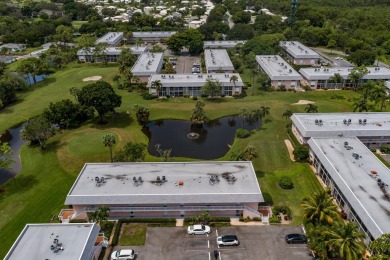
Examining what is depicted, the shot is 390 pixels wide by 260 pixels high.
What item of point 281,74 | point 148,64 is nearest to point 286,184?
point 281,74

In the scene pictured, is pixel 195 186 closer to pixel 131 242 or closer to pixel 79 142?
pixel 131 242

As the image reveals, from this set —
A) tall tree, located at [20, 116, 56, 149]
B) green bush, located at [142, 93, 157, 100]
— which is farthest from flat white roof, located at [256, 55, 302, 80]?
tall tree, located at [20, 116, 56, 149]

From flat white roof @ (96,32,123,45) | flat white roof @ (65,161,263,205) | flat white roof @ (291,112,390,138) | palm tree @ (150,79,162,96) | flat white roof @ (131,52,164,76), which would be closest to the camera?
flat white roof @ (65,161,263,205)

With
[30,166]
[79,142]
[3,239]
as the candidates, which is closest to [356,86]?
[79,142]

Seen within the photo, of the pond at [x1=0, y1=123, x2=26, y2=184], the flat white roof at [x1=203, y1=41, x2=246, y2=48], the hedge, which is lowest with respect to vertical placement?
the hedge

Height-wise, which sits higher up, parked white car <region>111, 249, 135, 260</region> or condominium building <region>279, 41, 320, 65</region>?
condominium building <region>279, 41, 320, 65</region>

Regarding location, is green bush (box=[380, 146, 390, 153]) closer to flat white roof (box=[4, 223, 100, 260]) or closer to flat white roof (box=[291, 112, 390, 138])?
flat white roof (box=[291, 112, 390, 138])

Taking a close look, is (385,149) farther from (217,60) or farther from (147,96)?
(217,60)
